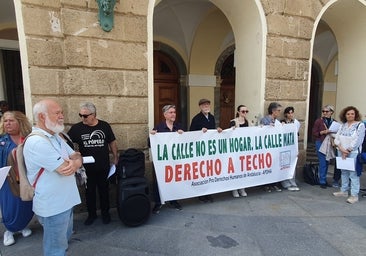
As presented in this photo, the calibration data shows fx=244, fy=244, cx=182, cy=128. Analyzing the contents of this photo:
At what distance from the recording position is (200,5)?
21.7ft

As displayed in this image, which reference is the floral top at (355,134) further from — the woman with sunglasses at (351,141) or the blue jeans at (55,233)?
the blue jeans at (55,233)

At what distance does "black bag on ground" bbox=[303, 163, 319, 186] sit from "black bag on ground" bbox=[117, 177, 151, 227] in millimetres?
3437

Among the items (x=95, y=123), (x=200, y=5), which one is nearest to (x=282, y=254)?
(x=95, y=123)

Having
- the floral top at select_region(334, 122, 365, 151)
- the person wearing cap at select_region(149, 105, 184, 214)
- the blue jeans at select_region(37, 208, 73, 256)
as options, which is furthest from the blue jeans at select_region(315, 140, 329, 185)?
the blue jeans at select_region(37, 208, 73, 256)

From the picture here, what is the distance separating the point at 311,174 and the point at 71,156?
4.51 metres

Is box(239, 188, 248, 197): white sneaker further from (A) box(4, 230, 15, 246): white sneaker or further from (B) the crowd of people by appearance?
(A) box(4, 230, 15, 246): white sneaker

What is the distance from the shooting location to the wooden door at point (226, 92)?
29.7 feet

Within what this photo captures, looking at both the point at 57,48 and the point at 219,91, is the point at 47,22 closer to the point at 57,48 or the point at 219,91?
the point at 57,48

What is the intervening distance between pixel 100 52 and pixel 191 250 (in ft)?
9.51

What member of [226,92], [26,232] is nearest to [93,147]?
[26,232]

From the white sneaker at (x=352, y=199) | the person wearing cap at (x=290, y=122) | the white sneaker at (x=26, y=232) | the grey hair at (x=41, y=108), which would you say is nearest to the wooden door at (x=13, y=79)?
the white sneaker at (x=26, y=232)

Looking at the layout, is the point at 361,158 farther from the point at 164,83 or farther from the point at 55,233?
the point at 164,83

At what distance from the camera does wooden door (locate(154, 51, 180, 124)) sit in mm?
7992

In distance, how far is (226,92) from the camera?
9133mm
